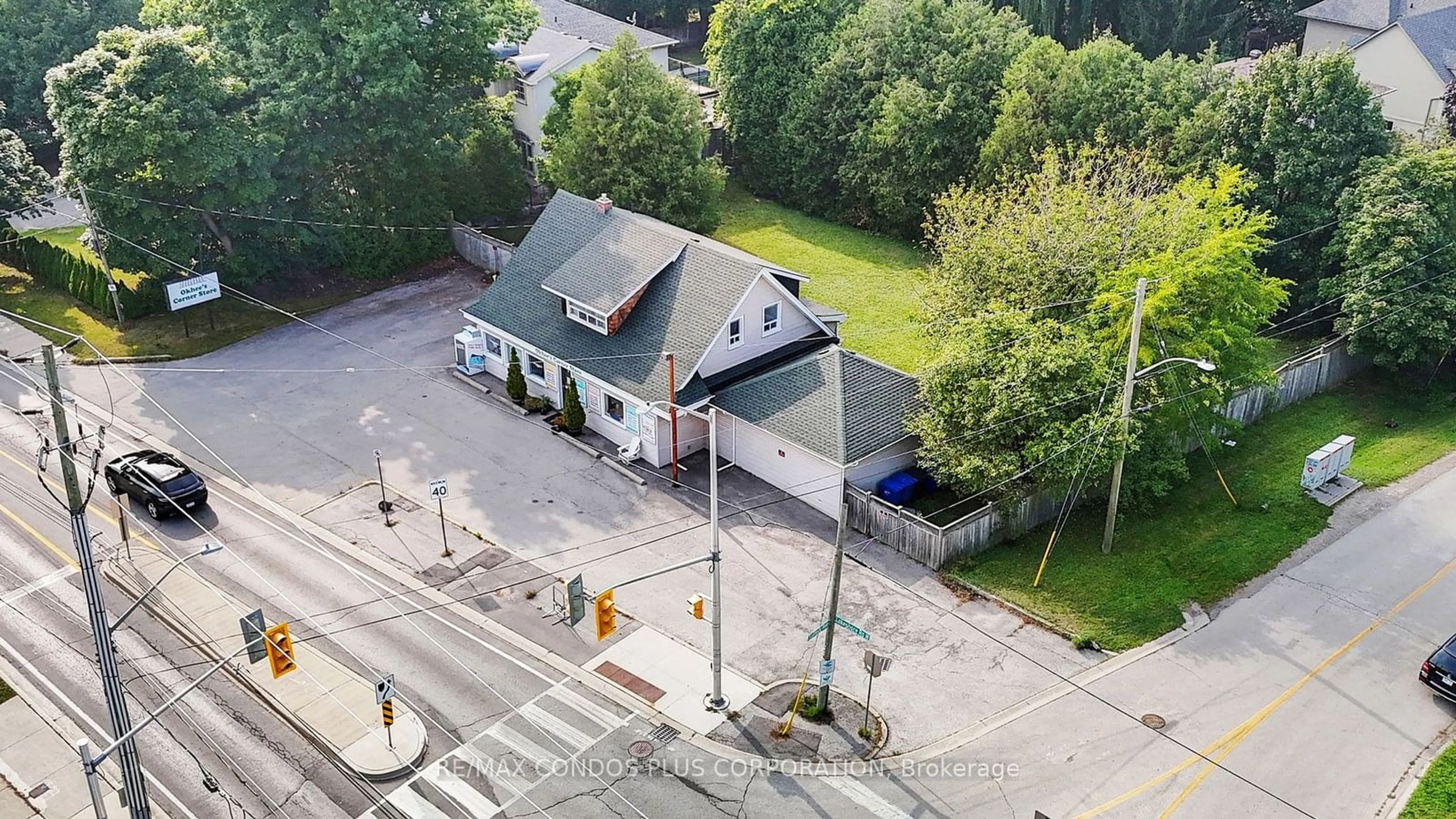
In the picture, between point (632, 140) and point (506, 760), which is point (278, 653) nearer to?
point (506, 760)

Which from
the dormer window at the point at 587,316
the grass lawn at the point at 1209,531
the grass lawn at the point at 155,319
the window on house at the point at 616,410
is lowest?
the grass lawn at the point at 1209,531

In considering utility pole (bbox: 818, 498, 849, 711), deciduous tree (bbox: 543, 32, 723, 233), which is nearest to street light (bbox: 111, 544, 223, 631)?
utility pole (bbox: 818, 498, 849, 711)

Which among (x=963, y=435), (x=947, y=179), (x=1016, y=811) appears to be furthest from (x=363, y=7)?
(x=1016, y=811)

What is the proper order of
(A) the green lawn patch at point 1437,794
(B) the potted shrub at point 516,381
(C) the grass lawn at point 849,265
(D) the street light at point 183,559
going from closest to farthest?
(D) the street light at point 183,559, (A) the green lawn patch at point 1437,794, (B) the potted shrub at point 516,381, (C) the grass lawn at point 849,265

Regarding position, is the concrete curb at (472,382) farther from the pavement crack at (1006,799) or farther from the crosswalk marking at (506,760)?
the pavement crack at (1006,799)

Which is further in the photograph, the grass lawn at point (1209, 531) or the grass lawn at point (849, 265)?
the grass lawn at point (849, 265)

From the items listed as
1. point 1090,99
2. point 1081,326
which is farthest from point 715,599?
point 1090,99

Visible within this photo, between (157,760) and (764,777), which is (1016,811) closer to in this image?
(764,777)

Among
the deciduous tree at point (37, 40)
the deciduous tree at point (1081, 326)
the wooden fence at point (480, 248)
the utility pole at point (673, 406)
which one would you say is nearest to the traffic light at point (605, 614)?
the utility pole at point (673, 406)

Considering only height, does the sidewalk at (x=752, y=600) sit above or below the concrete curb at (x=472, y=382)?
below
